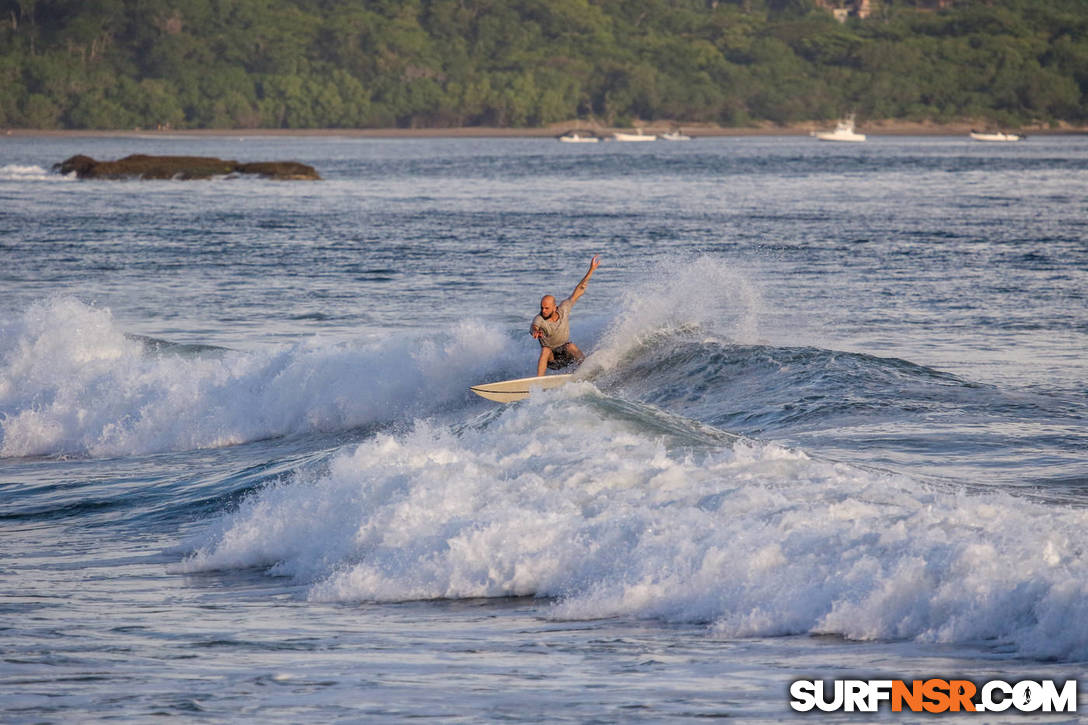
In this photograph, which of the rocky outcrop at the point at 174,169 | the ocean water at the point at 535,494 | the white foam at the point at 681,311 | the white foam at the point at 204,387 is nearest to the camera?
the ocean water at the point at 535,494

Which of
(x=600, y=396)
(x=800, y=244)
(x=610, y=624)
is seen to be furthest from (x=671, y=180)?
(x=610, y=624)

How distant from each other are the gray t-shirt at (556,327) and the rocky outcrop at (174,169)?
69.1 meters

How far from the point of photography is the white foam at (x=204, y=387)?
1973 centimetres

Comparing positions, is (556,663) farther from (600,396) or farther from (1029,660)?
(600,396)

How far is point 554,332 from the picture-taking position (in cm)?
1908

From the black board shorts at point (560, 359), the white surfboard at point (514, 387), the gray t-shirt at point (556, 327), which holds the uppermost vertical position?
the gray t-shirt at point (556, 327)

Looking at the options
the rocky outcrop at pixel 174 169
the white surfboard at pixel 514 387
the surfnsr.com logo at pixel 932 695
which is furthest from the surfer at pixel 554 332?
the rocky outcrop at pixel 174 169

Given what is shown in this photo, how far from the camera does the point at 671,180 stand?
86.1m

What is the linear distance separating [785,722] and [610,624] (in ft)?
7.25

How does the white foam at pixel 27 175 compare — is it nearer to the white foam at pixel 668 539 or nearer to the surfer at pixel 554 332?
the surfer at pixel 554 332

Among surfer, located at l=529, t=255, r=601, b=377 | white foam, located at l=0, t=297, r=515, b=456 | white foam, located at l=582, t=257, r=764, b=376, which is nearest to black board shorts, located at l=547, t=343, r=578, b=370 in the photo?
surfer, located at l=529, t=255, r=601, b=377

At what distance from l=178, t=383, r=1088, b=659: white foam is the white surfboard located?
4.38 meters

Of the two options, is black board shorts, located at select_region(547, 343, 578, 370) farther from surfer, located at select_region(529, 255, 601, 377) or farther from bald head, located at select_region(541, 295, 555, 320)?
bald head, located at select_region(541, 295, 555, 320)

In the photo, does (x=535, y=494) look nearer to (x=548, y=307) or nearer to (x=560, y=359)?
(x=548, y=307)
